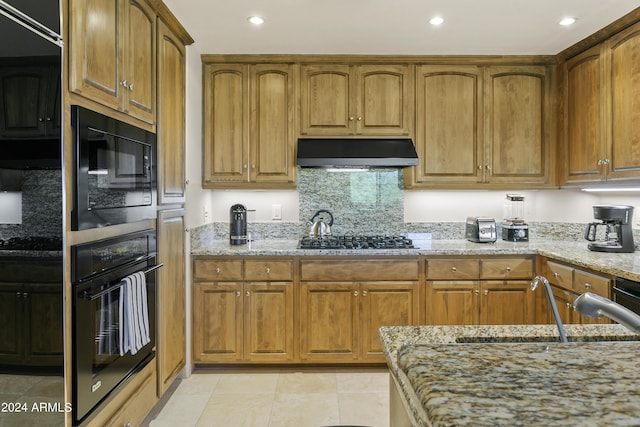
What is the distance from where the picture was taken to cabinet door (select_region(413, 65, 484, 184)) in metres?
3.58

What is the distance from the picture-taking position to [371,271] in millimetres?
3273

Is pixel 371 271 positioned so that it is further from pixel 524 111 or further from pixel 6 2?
pixel 6 2

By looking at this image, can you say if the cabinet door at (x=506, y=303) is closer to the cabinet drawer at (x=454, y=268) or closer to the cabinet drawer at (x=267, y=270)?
the cabinet drawer at (x=454, y=268)

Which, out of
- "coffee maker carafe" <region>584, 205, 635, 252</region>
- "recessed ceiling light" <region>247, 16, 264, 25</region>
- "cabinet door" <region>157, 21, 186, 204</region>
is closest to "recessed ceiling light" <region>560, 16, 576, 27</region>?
"coffee maker carafe" <region>584, 205, 635, 252</region>

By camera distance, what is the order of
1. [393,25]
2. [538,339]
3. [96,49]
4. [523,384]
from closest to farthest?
[523,384]
[538,339]
[96,49]
[393,25]

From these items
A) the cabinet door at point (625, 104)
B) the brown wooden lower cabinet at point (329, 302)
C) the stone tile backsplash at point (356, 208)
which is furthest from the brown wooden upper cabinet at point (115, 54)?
the cabinet door at point (625, 104)

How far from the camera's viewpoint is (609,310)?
80 centimetres

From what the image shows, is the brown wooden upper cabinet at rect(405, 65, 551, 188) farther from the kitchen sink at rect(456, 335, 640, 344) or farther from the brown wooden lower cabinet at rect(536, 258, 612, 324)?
the kitchen sink at rect(456, 335, 640, 344)

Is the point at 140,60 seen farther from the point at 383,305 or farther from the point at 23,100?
the point at 383,305

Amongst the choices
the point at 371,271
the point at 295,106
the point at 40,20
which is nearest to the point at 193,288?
the point at 371,271

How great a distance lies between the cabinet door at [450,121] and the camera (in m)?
3.58

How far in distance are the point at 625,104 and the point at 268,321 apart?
2.80 m

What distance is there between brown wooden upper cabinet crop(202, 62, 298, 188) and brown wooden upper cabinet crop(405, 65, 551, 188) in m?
1.05

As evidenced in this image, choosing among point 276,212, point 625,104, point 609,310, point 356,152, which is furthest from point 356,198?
point 609,310
